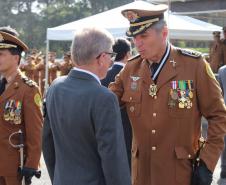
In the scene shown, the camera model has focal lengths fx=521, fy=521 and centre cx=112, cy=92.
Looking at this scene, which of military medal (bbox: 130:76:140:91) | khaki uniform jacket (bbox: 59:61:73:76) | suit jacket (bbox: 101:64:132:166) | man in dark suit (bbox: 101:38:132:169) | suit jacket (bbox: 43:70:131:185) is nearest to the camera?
suit jacket (bbox: 43:70:131:185)

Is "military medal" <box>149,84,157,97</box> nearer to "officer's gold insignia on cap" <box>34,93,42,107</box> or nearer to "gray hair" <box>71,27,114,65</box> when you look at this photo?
"gray hair" <box>71,27,114,65</box>

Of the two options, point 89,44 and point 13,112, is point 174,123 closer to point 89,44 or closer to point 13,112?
point 89,44

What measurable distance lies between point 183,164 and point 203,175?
7.0 inches

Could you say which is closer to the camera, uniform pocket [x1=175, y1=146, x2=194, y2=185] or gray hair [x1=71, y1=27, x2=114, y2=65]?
gray hair [x1=71, y1=27, x2=114, y2=65]

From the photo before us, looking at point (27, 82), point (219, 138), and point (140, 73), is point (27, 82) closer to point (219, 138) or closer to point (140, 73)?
point (140, 73)

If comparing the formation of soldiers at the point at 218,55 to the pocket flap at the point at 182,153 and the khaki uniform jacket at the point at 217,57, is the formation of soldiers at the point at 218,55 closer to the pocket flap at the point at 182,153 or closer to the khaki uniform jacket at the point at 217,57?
the khaki uniform jacket at the point at 217,57

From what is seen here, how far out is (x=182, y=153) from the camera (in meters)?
3.36

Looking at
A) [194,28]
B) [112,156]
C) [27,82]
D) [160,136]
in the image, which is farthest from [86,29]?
[194,28]

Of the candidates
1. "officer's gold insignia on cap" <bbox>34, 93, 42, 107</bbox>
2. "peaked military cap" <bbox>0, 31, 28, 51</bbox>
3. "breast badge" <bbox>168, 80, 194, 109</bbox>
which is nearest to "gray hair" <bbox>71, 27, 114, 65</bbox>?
"breast badge" <bbox>168, 80, 194, 109</bbox>

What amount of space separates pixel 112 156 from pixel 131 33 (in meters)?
1.09

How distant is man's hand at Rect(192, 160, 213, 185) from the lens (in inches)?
128

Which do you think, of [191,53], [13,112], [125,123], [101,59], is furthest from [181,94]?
[125,123]

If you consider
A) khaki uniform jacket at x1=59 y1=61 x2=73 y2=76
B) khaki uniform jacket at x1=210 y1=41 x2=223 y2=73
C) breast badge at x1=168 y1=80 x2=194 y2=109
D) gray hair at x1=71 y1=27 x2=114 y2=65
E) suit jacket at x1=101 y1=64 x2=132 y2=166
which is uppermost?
gray hair at x1=71 y1=27 x2=114 y2=65

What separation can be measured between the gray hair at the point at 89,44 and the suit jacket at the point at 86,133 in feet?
0.31
